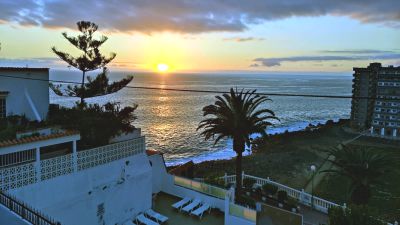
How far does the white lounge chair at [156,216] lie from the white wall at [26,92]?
7.14 meters

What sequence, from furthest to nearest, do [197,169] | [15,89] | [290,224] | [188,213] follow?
[197,169], [15,89], [188,213], [290,224]

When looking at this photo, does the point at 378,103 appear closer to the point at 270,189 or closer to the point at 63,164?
the point at 270,189

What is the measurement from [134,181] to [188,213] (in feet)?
9.05

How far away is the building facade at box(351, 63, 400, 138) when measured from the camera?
59469mm

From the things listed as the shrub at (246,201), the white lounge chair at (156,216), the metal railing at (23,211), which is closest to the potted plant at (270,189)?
the shrub at (246,201)

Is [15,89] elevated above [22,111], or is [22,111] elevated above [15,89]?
[15,89]

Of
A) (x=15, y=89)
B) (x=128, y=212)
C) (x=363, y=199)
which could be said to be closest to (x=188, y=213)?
(x=128, y=212)

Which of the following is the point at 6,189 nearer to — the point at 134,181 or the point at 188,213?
the point at 134,181

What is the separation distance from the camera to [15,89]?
1589 centimetres

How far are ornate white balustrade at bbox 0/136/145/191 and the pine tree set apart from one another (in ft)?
21.2

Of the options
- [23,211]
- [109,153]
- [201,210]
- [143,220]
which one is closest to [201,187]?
[201,210]

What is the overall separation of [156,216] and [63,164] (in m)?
4.68

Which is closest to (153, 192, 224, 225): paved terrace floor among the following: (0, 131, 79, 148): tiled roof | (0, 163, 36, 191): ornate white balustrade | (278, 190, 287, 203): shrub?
(278, 190, 287, 203): shrub

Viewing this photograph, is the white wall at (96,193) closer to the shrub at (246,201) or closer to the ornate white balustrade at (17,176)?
the ornate white balustrade at (17,176)
